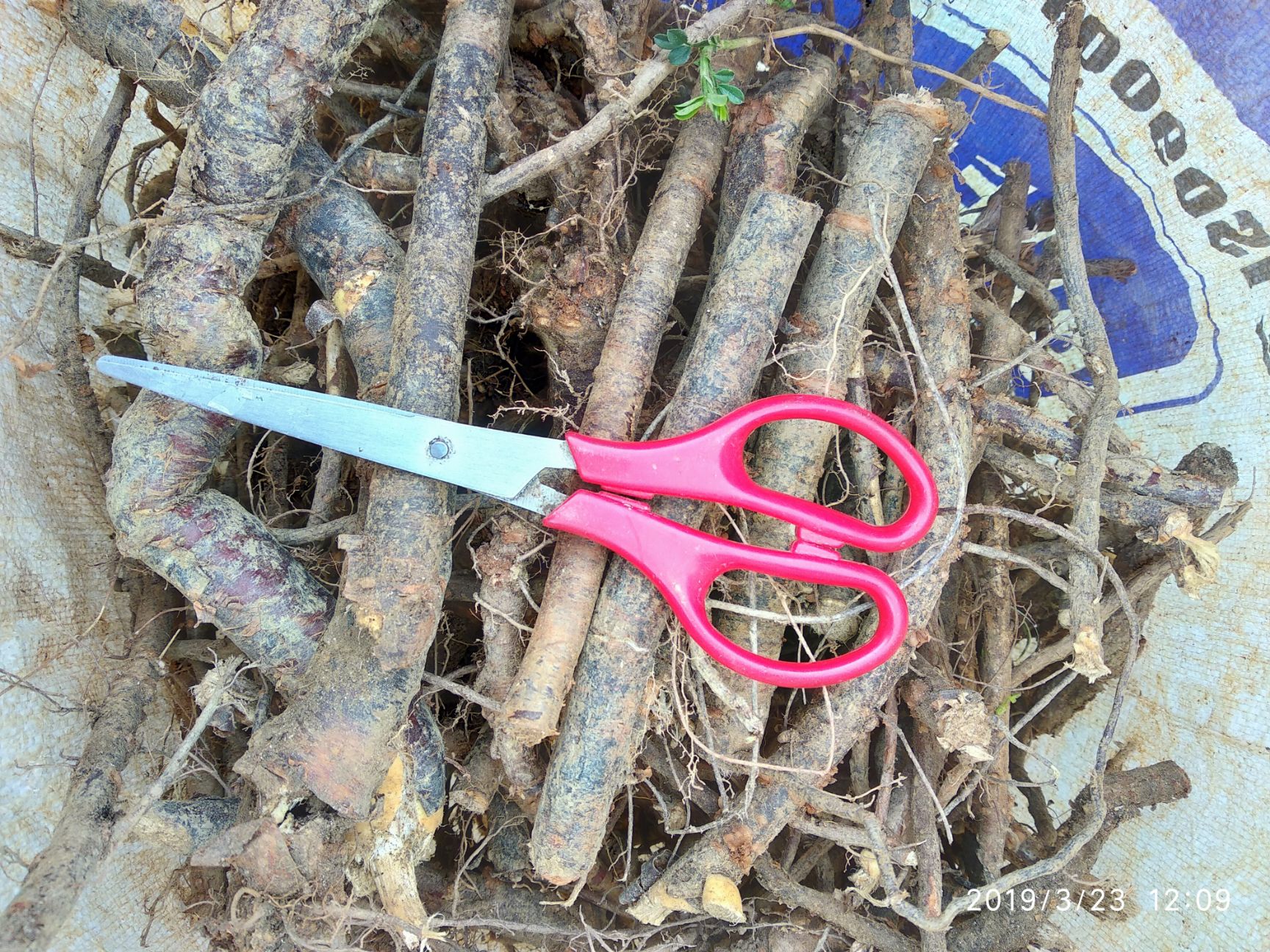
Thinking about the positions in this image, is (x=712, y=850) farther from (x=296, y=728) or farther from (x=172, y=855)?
(x=172, y=855)

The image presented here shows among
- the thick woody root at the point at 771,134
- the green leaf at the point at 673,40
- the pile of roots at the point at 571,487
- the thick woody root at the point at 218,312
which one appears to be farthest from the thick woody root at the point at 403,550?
the thick woody root at the point at 771,134

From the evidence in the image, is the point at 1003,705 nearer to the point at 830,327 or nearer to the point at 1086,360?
the point at 1086,360

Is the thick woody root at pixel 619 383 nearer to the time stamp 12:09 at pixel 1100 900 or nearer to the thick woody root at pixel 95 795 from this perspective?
the thick woody root at pixel 95 795

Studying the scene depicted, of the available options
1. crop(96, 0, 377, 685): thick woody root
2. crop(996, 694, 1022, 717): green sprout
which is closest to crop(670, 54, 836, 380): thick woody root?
crop(96, 0, 377, 685): thick woody root

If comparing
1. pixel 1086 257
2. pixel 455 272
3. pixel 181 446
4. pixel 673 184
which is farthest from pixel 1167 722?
pixel 181 446

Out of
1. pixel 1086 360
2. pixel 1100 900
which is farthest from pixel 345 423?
pixel 1100 900

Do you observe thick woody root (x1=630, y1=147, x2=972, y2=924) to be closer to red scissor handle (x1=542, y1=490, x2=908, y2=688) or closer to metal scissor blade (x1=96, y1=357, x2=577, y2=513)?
red scissor handle (x1=542, y1=490, x2=908, y2=688)
